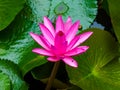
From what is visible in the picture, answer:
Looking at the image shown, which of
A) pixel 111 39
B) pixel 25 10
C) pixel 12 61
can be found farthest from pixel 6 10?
pixel 111 39

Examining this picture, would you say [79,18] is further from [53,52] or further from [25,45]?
[53,52]

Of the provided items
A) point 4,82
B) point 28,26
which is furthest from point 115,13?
point 4,82

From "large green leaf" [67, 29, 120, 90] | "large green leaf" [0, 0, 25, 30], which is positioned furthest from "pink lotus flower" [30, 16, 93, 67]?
"large green leaf" [0, 0, 25, 30]

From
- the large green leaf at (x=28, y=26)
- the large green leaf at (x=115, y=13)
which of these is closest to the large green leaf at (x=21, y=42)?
the large green leaf at (x=28, y=26)

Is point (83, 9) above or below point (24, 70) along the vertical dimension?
above

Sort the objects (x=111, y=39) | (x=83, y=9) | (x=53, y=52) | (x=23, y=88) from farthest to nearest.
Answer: (x=83, y=9), (x=111, y=39), (x=23, y=88), (x=53, y=52)

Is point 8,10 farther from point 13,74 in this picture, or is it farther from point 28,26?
point 13,74

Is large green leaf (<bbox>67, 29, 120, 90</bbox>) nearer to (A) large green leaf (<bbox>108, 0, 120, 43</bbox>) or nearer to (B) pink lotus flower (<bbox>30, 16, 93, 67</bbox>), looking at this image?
(A) large green leaf (<bbox>108, 0, 120, 43</bbox>)
